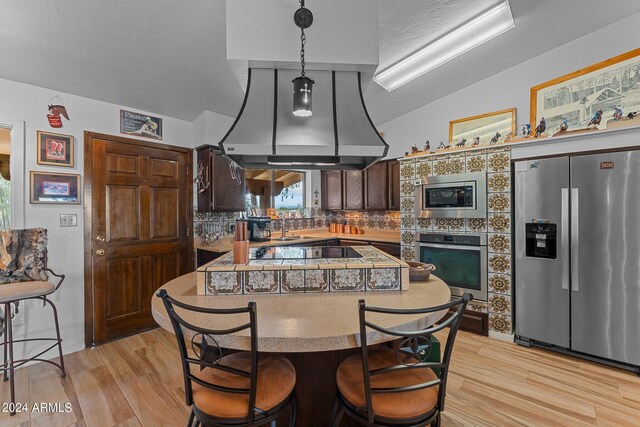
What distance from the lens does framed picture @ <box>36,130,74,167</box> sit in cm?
250

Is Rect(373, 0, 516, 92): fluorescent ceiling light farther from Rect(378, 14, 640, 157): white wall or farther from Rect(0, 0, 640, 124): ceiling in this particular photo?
Rect(378, 14, 640, 157): white wall

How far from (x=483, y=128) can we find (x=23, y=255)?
14.6 ft

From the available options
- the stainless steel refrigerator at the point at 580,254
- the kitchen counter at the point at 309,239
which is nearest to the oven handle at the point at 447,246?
the stainless steel refrigerator at the point at 580,254

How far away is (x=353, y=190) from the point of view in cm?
448

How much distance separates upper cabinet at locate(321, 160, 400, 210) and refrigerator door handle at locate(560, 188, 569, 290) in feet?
5.92

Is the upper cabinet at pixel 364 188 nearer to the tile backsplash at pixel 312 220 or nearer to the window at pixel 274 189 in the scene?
the tile backsplash at pixel 312 220

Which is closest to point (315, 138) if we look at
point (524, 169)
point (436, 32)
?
point (436, 32)

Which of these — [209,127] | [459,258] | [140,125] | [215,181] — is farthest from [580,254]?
[140,125]

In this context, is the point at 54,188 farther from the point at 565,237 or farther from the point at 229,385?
the point at 565,237

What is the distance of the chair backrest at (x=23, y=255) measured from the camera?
212 centimetres

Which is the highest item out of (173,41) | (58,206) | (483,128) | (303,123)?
(173,41)

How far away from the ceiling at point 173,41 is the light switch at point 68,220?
115 centimetres

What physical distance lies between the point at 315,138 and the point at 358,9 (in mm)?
953

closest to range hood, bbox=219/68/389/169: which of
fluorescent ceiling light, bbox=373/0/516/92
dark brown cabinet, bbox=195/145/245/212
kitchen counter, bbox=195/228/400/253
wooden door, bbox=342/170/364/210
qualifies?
fluorescent ceiling light, bbox=373/0/516/92
